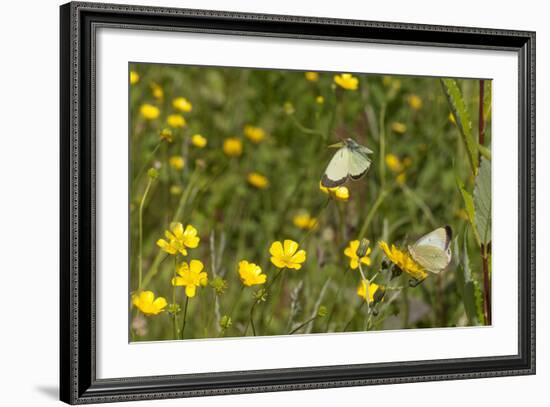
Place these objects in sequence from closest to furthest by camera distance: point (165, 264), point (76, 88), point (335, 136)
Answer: point (76, 88) < point (165, 264) < point (335, 136)

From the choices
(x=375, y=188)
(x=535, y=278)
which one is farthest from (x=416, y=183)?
(x=535, y=278)

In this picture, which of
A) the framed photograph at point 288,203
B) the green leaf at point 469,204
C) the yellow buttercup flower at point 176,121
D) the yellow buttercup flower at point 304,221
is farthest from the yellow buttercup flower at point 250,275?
the green leaf at point 469,204

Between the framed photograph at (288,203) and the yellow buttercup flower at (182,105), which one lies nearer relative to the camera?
the framed photograph at (288,203)

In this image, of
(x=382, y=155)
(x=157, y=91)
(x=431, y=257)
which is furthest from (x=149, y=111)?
(x=431, y=257)

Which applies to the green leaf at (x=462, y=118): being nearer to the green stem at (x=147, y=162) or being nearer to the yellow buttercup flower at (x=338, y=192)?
the yellow buttercup flower at (x=338, y=192)

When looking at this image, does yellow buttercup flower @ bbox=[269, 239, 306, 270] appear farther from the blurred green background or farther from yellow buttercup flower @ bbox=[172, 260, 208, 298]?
yellow buttercup flower @ bbox=[172, 260, 208, 298]

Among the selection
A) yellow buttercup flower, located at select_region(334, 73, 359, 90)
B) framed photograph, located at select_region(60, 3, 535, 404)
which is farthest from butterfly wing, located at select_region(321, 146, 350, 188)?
yellow buttercup flower, located at select_region(334, 73, 359, 90)

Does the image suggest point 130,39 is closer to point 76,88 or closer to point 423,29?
point 76,88
